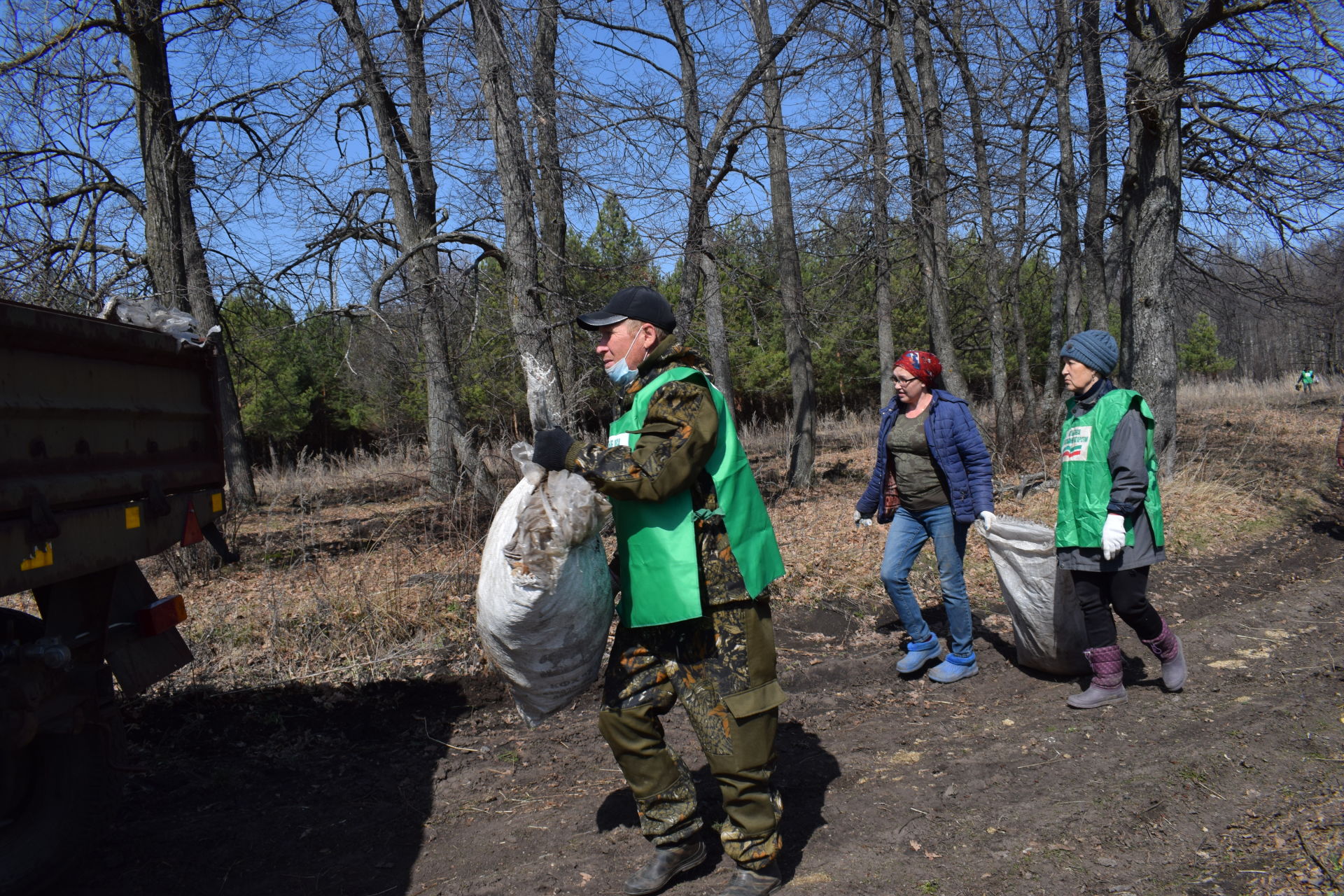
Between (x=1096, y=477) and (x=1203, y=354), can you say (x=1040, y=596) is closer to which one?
(x=1096, y=477)

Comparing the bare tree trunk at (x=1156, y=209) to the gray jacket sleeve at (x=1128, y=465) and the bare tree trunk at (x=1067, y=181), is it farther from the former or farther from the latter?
the gray jacket sleeve at (x=1128, y=465)

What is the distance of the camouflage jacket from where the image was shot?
8.14 feet

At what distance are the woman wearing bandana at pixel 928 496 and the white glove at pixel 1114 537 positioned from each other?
699 millimetres

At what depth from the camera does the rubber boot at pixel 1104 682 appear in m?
4.14

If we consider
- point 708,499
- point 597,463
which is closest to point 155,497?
point 597,463

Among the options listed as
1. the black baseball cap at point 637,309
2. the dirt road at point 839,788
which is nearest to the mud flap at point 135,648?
the dirt road at point 839,788

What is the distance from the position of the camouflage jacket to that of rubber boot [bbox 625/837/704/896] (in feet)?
2.58

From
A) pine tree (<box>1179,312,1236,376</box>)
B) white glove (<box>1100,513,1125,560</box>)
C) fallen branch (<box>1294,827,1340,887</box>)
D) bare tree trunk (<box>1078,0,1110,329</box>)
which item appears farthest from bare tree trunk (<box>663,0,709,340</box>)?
pine tree (<box>1179,312,1236,376</box>)

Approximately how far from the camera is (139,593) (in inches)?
131

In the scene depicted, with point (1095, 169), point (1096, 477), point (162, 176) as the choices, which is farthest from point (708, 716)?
point (1095, 169)

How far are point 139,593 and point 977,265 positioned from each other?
45.4 feet

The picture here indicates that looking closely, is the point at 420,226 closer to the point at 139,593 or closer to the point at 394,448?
the point at 394,448

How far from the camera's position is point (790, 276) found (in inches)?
485

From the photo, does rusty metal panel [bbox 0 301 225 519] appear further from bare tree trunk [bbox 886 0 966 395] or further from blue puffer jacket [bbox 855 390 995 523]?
bare tree trunk [bbox 886 0 966 395]
